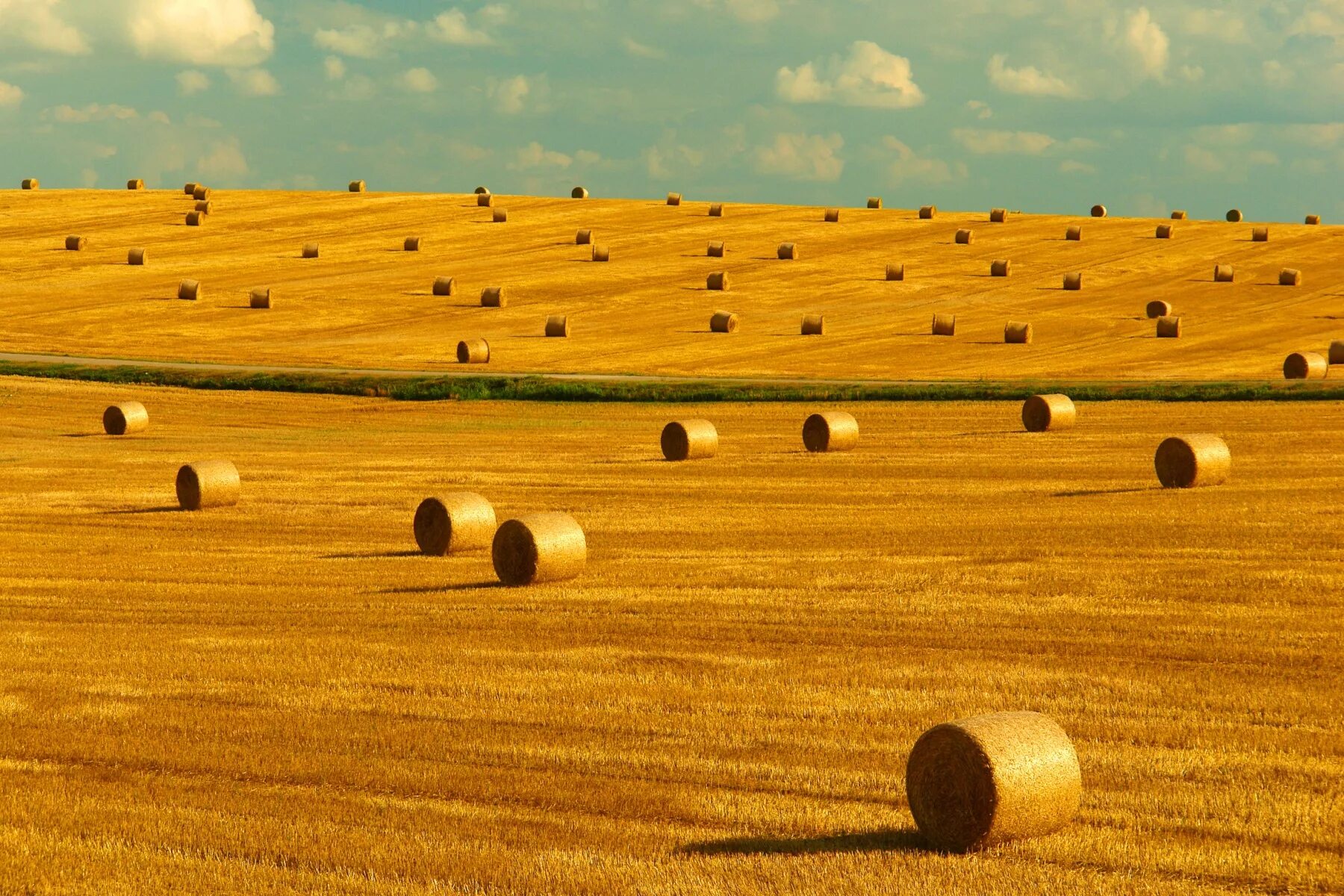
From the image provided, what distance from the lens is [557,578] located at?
16484 mm

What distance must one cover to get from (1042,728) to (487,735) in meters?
3.78

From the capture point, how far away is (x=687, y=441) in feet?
88.3

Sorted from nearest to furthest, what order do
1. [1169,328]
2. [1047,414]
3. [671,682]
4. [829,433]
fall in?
[671,682]
[829,433]
[1047,414]
[1169,328]

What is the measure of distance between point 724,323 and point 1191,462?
1078 inches

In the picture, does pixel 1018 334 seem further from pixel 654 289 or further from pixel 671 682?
pixel 671 682

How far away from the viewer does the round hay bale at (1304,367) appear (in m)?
36.5

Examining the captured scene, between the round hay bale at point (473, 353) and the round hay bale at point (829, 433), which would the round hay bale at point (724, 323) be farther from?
the round hay bale at point (829, 433)

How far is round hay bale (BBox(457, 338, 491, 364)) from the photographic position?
143 ft

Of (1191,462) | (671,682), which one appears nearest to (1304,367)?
(1191,462)

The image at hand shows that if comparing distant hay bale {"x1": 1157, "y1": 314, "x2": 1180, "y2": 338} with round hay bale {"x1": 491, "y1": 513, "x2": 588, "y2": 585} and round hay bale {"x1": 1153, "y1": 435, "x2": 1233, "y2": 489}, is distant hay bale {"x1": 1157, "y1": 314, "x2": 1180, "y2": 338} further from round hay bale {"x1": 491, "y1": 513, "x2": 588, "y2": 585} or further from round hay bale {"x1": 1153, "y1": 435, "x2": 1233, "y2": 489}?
round hay bale {"x1": 491, "y1": 513, "x2": 588, "y2": 585}

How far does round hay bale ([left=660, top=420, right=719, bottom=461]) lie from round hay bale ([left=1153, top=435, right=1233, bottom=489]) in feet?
25.0

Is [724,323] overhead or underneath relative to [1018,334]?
overhead

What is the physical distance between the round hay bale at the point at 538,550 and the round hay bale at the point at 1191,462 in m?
8.99

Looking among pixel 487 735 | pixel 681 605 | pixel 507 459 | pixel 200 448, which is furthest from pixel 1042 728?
pixel 200 448
